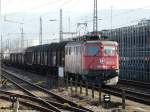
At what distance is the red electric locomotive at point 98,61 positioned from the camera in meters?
30.3

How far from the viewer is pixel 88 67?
99.5ft

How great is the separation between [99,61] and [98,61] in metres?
0.07

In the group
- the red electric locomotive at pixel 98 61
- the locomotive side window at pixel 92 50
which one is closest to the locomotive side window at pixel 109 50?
the red electric locomotive at pixel 98 61

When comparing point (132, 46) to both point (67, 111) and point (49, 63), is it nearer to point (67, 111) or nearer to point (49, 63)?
point (49, 63)

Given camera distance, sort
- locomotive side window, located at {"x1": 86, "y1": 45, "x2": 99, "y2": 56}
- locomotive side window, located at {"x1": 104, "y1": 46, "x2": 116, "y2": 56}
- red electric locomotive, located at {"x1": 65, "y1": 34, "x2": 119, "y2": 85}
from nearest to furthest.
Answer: red electric locomotive, located at {"x1": 65, "y1": 34, "x2": 119, "y2": 85} → locomotive side window, located at {"x1": 86, "y1": 45, "x2": 99, "y2": 56} → locomotive side window, located at {"x1": 104, "y1": 46, "x2": 116, "y2": 56}

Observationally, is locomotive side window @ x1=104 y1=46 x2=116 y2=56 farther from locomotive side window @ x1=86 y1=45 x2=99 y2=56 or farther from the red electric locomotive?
locomotive side window @ x1=86 y1=45 x2=99 y2=56

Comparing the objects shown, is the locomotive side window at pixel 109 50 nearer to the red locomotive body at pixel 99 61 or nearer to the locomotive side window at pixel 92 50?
the red locomotive body at pixel 99 61

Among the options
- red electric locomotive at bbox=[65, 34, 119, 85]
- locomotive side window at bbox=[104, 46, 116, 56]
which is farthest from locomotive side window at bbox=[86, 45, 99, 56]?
locomotive side window at bbox=[104, 46, 116, 56]

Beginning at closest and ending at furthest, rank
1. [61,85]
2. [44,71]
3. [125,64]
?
[61,85]
[125,64]
[44,71]

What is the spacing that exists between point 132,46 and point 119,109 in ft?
68.9

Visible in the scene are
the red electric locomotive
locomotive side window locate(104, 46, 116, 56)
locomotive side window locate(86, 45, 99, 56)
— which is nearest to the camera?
the red electric locomotive

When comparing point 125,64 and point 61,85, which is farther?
point 125,64

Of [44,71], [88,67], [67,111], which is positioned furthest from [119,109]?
[44,71]

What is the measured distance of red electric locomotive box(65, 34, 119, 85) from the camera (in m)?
30.3
